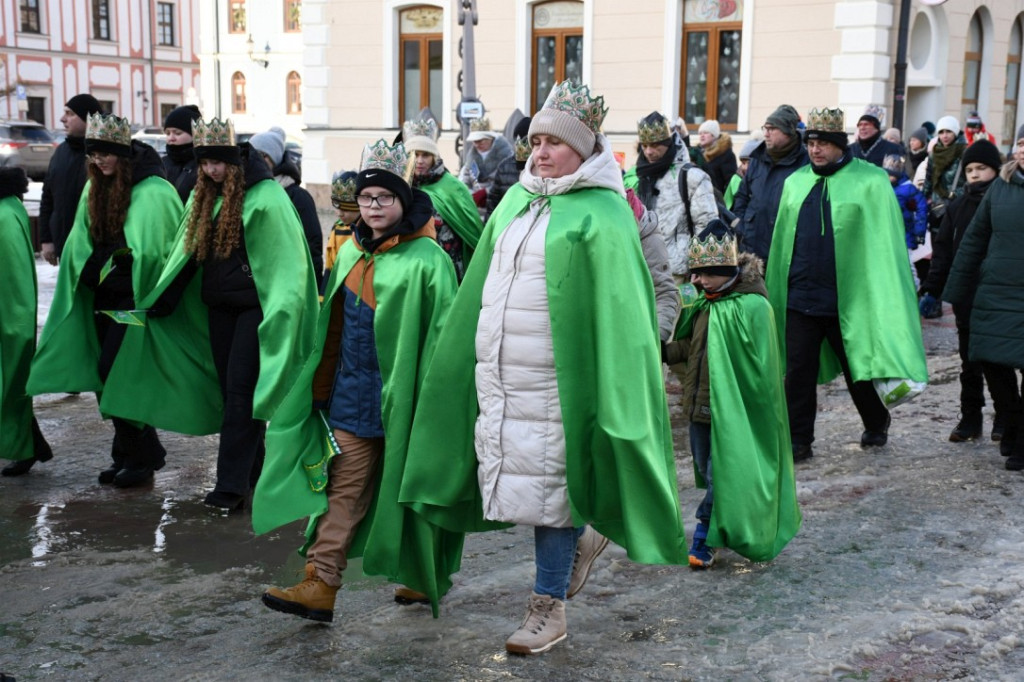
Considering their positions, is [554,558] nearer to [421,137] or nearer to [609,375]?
[609,375]

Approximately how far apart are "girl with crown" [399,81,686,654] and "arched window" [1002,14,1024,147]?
19406 mm

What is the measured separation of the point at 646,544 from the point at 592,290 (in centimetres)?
86

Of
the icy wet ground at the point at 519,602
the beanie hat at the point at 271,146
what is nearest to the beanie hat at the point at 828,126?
the icy wet ground at the point at 519,602

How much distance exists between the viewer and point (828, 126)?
6996mm

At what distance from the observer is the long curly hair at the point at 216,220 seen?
20.2 feet

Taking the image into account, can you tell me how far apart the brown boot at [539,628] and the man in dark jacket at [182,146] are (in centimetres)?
372

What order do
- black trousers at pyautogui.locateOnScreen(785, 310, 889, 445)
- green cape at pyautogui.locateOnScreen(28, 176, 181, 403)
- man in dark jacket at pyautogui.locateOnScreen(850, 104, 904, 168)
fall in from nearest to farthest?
green cape at pyautogui.locateOnScreen(28, 176, 181, 403), black trousers at pyautogui.locateOnScreen(785, 310, 889, 445), man in dark jacket at pyautogui.locateOnScreen(850, 104, 904, 168)

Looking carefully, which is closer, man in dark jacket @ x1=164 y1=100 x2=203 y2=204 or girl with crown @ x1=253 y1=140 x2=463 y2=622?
girl with crown @ x1=253 y1=140 x2=463 y2=622

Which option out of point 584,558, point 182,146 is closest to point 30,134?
point 182,146

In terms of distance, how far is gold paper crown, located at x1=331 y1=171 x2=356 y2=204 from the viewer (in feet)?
23.1

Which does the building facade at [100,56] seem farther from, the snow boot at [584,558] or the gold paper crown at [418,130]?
the snow boot at [584,558]

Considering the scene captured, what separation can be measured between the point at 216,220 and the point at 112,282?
0.86m

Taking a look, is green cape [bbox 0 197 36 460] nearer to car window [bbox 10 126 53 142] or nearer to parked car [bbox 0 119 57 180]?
parked car [bbox 0 119 57 180]

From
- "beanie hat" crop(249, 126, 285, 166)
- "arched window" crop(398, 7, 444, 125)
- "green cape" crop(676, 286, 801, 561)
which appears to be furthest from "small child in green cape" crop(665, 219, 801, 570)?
"arched window" crop(398, 7, 444, 125)
